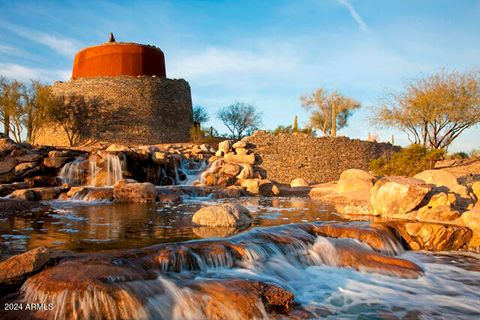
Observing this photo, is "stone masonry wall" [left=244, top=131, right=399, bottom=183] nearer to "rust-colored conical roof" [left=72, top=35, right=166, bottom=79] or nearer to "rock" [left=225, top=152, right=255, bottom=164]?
"rock" [left=225, top=152, right=255, bottom=164]

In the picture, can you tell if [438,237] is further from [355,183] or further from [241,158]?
[241,158]

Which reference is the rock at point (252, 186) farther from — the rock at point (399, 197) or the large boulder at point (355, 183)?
the rock at point (399, 197)

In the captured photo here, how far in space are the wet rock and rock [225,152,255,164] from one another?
15.3 metres

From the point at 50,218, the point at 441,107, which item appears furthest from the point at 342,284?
the point at 441,107

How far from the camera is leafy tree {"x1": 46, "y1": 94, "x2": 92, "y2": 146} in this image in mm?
30094

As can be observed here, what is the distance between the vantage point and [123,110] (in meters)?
30.8

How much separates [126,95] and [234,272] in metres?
27.9

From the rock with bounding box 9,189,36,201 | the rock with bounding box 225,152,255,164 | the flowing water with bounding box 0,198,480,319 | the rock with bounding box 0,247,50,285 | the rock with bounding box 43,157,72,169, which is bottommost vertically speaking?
the flowing water with bounding box 0,198,480,319

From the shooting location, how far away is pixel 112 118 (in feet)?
100

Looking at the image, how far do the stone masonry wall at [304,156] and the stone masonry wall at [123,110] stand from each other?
10197 mm

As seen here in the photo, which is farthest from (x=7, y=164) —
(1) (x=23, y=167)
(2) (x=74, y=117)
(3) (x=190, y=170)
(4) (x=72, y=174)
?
(2) (x=74, y=117)

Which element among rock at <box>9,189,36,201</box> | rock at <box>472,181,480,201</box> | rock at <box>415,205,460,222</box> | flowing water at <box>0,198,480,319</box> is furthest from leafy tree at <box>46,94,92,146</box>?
rock at <box>472,181,480,201</box>

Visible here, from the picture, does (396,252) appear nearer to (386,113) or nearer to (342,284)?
(342,284)

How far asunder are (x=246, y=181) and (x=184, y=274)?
14.6 meters
